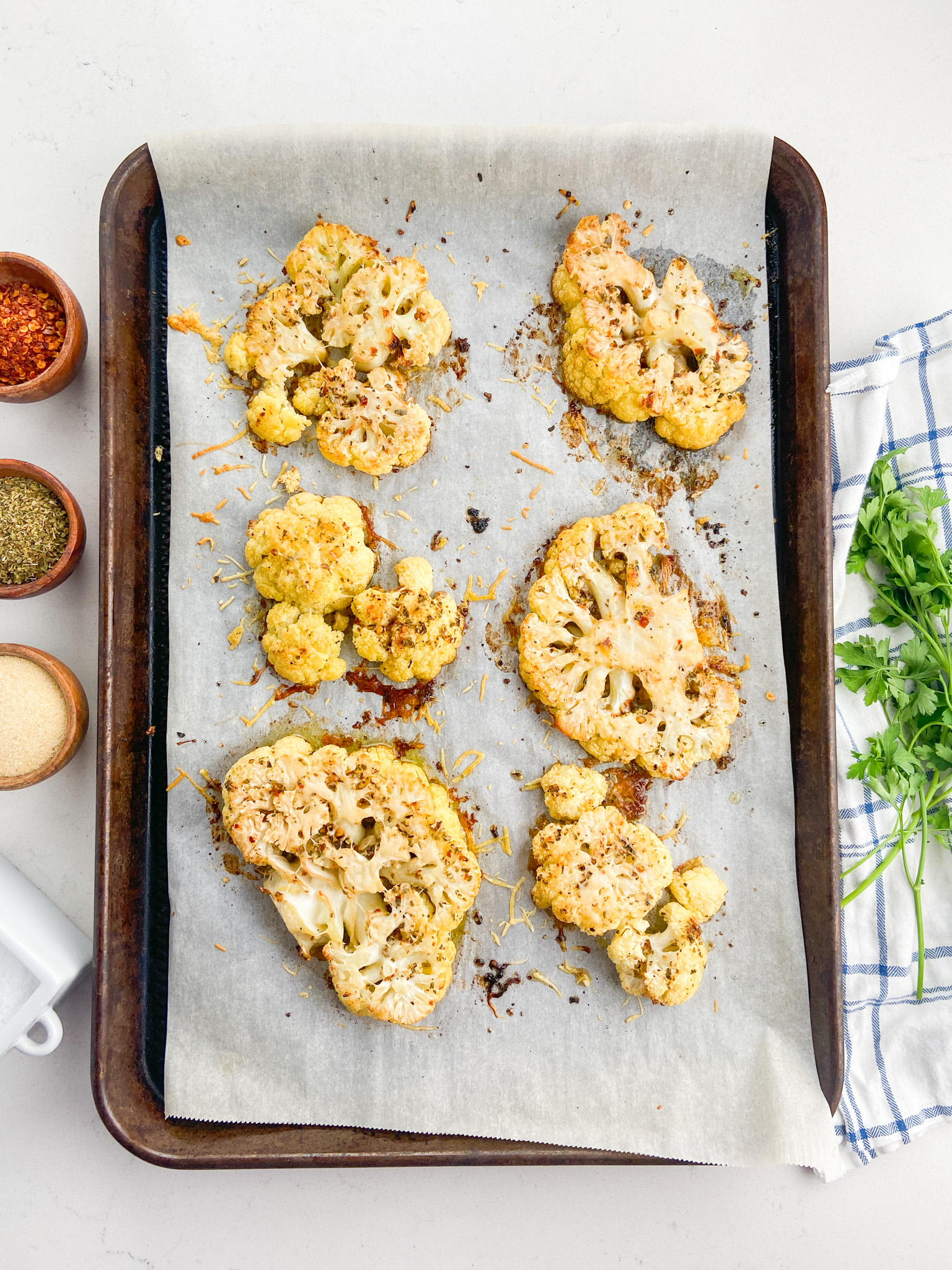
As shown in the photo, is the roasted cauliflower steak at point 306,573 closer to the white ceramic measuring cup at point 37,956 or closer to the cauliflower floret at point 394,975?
the cauliflower floret at point 394,975

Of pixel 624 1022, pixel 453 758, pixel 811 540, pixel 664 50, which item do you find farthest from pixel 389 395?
pixel 624 1022

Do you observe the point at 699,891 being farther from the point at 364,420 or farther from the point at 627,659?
the point at 364,420

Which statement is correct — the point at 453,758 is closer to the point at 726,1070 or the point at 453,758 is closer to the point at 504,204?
the point at 726,1070

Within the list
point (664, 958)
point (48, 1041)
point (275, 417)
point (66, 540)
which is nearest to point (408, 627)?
point (275, 417)

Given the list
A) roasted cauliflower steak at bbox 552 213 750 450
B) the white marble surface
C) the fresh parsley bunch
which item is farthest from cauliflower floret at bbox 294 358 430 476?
the fresh parsley bunch

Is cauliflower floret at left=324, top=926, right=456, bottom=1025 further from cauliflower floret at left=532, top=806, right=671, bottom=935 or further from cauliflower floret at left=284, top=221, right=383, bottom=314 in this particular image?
cauliflower floret at left=284, top=221, right=383, bottom=314

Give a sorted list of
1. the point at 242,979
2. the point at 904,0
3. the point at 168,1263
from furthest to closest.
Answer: the point at 904,0 < the point at 168,1263 < the point at 242,979

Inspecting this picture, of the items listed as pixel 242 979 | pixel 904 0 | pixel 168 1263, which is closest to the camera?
pixel 242 979
